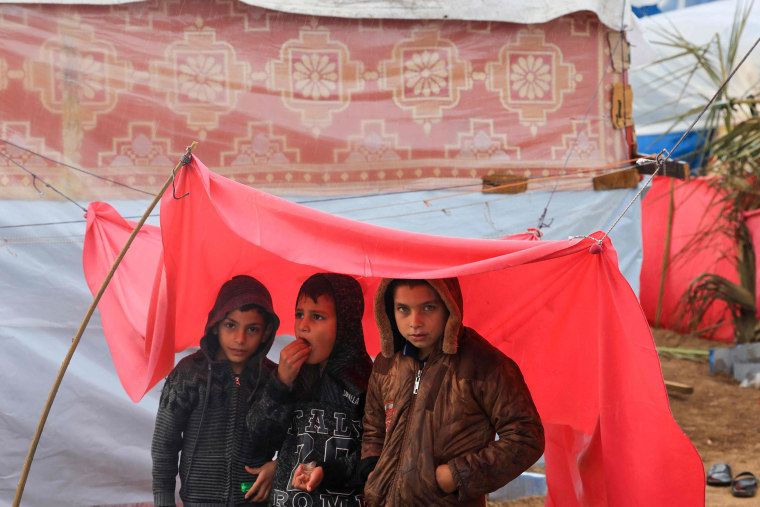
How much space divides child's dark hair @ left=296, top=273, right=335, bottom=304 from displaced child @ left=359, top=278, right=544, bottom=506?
0.30 meters

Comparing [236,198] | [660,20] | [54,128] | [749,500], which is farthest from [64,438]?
[660,20]

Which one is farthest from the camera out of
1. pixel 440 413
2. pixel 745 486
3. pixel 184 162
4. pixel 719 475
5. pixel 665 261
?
pixel 665 261

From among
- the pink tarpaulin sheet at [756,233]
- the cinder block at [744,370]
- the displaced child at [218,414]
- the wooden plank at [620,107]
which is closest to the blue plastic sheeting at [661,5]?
the pink tarpaulin sheet at [756,233]

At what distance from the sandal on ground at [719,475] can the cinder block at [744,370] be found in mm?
1934

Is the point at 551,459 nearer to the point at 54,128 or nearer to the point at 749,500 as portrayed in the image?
the point at 749,500

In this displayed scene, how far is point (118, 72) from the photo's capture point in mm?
4375

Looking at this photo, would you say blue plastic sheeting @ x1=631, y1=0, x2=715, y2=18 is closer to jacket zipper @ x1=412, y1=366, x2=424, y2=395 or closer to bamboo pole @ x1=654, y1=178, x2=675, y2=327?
bamboo pole @ x1=654, y1=178, x2=675, y2=327

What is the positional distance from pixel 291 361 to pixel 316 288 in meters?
0.27

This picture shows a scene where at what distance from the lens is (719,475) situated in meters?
4.90

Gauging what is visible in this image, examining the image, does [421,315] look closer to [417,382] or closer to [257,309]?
[417,382]

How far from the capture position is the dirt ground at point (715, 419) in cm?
479

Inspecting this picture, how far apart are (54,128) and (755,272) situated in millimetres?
5867

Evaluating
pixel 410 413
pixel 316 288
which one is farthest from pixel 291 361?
pixel 410 413

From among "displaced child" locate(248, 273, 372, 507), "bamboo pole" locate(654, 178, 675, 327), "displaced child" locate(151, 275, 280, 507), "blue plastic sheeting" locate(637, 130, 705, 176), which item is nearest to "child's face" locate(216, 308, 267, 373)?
"displaced child" locate(151, 275, 280, 507)
